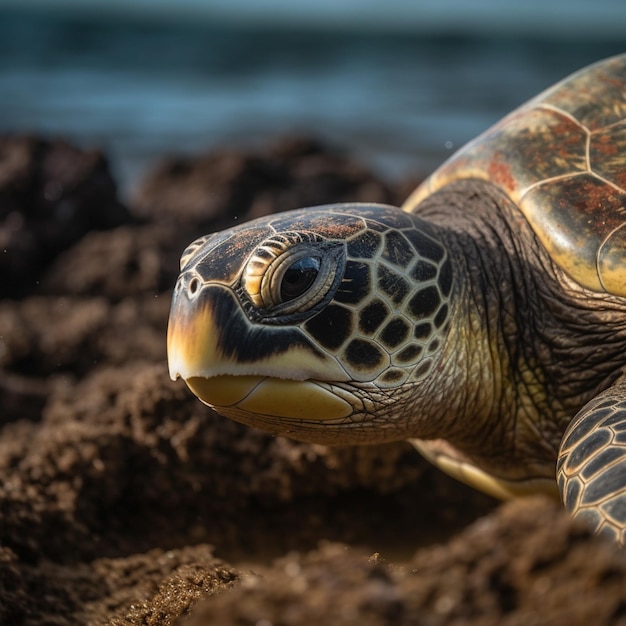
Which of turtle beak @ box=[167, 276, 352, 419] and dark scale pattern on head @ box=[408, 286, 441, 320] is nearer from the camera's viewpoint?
turtle beak @ box=[167, 276, 352, 419]

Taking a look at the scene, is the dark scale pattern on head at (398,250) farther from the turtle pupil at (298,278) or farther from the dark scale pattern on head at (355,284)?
the turtle pupil at (298,278)

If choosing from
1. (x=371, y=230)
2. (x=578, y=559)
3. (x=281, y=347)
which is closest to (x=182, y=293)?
(x=281, y=347)

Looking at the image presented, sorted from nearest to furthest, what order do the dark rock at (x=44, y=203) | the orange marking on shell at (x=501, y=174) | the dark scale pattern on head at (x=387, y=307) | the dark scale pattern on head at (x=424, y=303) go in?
the dark scale pattern on head at (x=387, y=307)
the dark scale pattern on head at (x=424, y=303)
the orange marking on shell at (x=501, y=174)
the dark rock at (x=44, y=203)

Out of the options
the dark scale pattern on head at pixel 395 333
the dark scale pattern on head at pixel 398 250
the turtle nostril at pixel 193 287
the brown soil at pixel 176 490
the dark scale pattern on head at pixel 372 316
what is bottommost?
→ the brown soil at pixel 176 490

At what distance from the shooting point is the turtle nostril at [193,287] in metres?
1.81

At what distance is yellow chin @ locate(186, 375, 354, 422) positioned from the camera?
1780 mm

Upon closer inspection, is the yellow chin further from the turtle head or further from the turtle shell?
the turtle shell

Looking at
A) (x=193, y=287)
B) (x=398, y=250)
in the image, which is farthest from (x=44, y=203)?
(x=398, y=250)

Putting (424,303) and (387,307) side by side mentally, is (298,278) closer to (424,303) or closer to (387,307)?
(387,307)

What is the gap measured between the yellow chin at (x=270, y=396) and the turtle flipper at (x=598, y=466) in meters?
0.53

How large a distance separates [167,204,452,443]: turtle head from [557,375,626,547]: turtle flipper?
41cm

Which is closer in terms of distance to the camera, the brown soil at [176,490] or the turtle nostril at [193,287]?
the brown soil at [176,490]

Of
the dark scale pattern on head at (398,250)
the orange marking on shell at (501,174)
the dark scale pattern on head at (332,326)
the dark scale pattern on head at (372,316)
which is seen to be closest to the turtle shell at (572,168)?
the orange marking on shell at (501,174)

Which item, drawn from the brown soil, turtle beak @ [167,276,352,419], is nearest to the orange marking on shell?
turtle beak @ [167,276,352,419]
